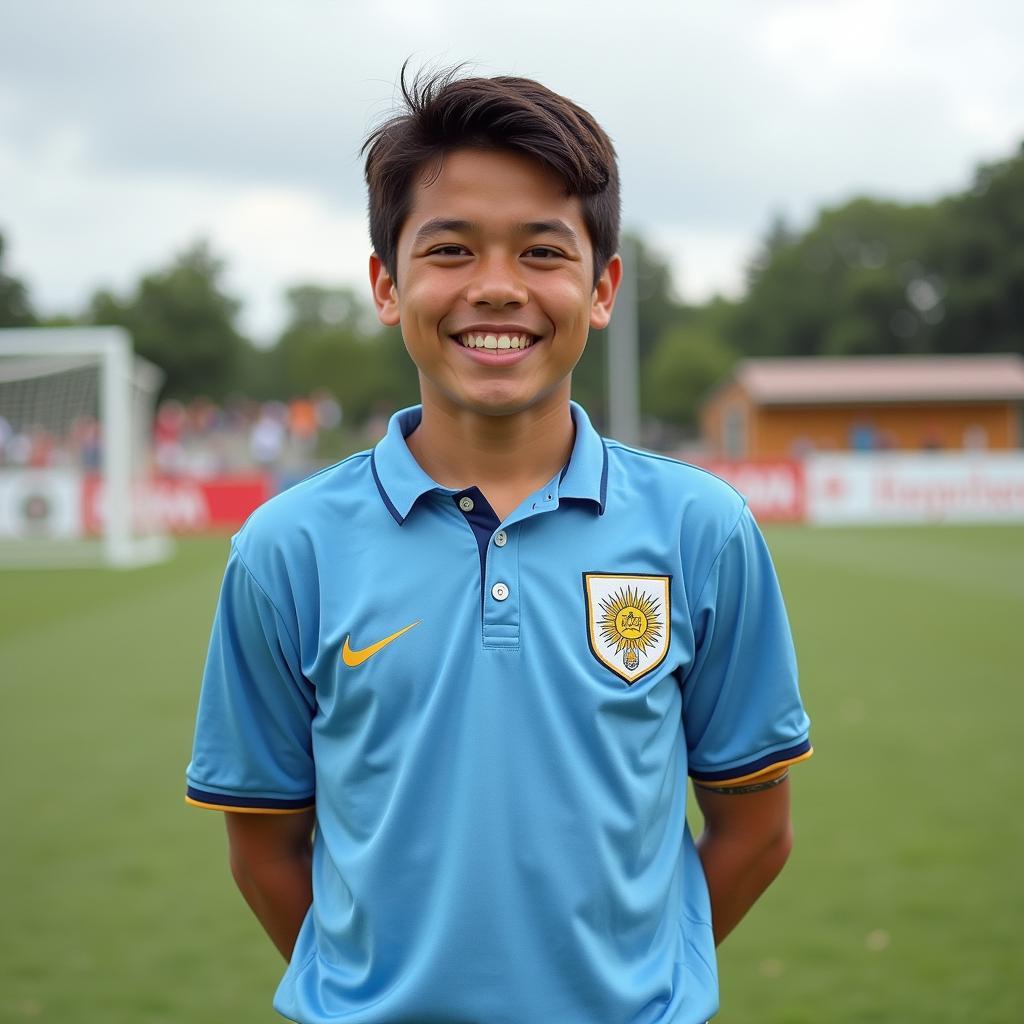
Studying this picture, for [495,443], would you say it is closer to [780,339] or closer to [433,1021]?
[433,1021]

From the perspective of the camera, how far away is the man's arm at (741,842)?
201 cm

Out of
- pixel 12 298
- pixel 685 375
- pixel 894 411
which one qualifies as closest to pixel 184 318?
pixel 894 411

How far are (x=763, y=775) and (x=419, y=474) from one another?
739 mm

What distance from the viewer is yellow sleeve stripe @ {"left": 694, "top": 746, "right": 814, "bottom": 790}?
191cm

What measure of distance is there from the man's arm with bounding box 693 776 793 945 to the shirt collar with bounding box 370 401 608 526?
576mm

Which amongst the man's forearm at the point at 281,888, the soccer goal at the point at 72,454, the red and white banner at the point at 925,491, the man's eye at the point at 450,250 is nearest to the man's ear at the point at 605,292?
the man's eye at the point at 450,250

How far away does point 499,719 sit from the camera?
1684 millimetres

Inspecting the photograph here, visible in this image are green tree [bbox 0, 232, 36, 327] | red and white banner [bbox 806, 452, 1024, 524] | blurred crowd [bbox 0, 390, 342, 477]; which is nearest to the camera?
green tree [bbox 0, 232, 36, 327]

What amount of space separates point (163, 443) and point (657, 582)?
84.9ft

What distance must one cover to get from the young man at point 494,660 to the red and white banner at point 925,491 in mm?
21813

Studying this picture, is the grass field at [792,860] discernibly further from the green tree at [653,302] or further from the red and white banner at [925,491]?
the green tree at [653,302]

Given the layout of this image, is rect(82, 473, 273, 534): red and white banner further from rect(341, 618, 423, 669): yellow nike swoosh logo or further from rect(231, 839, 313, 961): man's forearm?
rect(341, 618, 423, 669): yellow nike swoosh logo

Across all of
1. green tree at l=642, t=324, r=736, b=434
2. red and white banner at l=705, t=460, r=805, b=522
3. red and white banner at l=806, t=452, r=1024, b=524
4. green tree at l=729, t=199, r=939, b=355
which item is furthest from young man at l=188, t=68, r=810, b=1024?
green tree at l=642, t=324, r=736, b=434

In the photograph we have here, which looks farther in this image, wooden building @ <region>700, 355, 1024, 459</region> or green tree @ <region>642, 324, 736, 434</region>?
green tree @ <region>642, 324, 736, 434</region>
